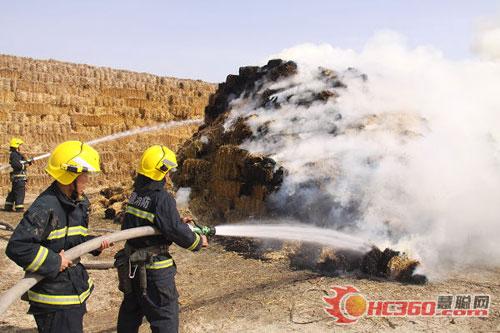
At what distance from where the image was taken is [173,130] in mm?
21547

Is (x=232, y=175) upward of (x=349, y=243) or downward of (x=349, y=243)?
upward

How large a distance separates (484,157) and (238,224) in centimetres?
429

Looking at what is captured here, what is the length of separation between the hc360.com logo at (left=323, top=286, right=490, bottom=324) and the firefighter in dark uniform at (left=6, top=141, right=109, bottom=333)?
109 inches

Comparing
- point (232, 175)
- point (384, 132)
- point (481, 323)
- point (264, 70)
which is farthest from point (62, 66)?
point (481, 323)

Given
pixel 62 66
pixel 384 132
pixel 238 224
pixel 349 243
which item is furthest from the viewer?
pixel 62 66

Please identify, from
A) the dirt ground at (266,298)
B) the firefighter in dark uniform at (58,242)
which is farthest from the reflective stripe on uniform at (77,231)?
the dirt ground at (266,298)

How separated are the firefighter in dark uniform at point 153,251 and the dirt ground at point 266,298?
104 centimetres

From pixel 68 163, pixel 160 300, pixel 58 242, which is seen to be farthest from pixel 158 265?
pixel 68 163

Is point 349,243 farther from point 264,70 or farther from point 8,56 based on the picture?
point 8,56

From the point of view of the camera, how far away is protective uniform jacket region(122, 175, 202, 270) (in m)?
3.83

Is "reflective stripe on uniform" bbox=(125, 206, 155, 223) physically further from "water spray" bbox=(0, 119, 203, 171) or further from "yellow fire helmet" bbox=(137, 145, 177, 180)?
"water spray" bbox=(0, 119, 203, 171)

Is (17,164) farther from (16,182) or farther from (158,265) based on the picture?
(158,265)

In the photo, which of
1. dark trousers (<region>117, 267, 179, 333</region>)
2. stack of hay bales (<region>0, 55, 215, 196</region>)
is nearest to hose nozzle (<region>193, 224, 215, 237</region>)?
dark trousers (<region>117, 267, 179, 333</region>)

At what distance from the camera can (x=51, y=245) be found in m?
3.19
